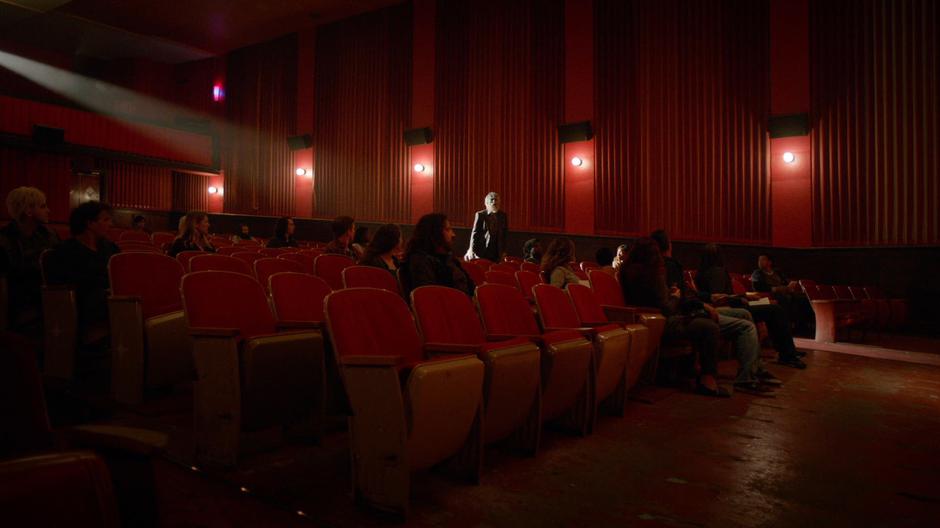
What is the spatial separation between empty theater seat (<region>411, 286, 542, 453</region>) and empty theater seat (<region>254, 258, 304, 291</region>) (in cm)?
146

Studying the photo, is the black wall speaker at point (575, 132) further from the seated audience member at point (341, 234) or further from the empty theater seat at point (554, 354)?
the empty theater seat at point (554, 354)

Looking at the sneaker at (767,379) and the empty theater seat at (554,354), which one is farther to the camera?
the sneaker at (767,379)

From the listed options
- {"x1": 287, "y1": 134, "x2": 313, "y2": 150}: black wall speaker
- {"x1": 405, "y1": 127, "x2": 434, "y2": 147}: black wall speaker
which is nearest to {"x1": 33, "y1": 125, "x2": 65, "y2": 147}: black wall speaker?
{"x1": 287, "y1": 134, "x2": 313, "y2": 150}: black wall speaker

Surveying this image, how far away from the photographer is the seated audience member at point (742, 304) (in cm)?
432

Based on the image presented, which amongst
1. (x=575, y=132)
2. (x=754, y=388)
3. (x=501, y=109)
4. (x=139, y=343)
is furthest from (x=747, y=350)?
(x=501, y=109)

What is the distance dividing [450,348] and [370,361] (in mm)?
375

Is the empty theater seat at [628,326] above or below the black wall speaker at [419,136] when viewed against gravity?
below

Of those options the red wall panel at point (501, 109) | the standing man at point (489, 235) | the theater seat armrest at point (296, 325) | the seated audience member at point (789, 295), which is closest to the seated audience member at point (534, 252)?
the standing man at point (489, 235)

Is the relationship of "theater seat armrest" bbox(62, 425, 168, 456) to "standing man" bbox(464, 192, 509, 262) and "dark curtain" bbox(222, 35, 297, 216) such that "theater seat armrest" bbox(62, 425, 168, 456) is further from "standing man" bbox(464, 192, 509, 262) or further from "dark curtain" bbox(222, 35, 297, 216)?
"dark curtain" bbox(222, 35, 297, 216)

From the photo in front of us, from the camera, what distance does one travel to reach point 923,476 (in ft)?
7.08

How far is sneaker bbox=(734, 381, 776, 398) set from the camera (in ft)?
11.5

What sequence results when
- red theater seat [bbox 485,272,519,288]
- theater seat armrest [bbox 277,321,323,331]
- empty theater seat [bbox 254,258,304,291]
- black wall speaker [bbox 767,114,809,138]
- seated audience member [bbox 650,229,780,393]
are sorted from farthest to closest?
black wall speaker [bbox 767,114,809,138] → red theater seat [bbox 485,272,519,288] → seated audience member [bbox 650,229,780,393] → empty theater seat [bbox 254,258,304,291] → theater seat armrest [bbox 277,321,323,331]

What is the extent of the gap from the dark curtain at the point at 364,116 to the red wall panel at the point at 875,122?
6.39 m

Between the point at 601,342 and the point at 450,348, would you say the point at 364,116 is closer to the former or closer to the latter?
the point at 601,342
